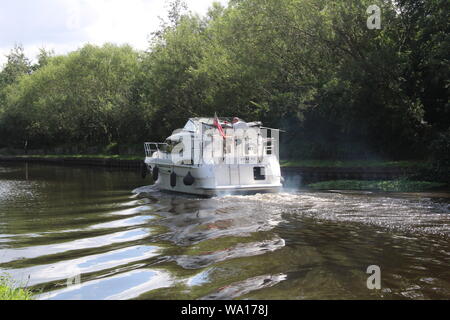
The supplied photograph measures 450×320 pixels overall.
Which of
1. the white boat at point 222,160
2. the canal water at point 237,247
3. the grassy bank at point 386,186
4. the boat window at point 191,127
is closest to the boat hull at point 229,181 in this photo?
the white boat at point 222,160

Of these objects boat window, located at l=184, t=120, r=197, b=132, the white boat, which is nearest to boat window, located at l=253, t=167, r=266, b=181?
the white boat

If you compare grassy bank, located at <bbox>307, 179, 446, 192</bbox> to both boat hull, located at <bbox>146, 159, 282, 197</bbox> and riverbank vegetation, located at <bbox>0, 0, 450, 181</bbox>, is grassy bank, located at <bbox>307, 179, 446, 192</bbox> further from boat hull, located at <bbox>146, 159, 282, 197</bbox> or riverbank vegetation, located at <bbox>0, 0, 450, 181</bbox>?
boat hull, located at <bbox>146, 159, 282, 197</bbox>

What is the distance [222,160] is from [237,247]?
8828 millimetres

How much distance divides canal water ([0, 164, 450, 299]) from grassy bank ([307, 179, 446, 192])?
7.72 feet

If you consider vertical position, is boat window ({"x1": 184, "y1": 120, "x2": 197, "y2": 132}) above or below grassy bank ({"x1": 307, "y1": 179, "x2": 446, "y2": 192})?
above

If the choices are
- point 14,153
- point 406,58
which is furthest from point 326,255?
point 14,153

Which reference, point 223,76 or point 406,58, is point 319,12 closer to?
point 406,58

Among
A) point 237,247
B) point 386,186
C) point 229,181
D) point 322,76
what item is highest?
point 322,76

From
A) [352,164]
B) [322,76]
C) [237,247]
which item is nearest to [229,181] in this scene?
[237,247]

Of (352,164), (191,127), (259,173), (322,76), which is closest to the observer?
(259,173)

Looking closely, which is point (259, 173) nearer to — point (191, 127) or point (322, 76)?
point (191, 127)

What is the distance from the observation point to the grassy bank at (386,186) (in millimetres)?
19875

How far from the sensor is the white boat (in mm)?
18703

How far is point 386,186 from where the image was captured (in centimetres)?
2064
